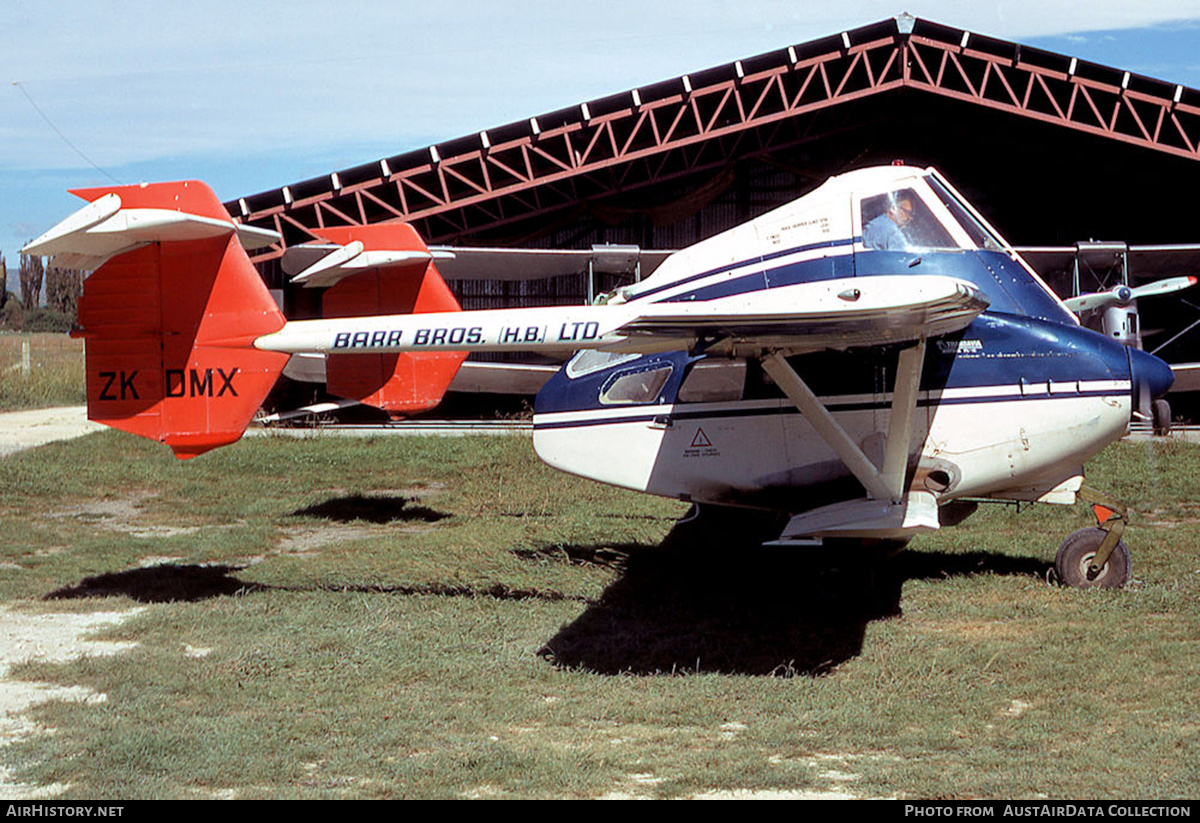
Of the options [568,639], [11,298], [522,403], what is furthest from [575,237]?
[11,298]

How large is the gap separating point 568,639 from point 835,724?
7.92 feet

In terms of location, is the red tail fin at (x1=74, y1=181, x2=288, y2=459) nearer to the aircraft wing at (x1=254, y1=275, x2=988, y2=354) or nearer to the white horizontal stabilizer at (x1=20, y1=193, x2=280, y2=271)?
the white horizontal stabilizer at (x1=20, y1=193, x2=280, y2=271)

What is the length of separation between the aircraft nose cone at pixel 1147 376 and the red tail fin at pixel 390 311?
7.26 metres

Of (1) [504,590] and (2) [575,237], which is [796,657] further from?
(2) [575,237]

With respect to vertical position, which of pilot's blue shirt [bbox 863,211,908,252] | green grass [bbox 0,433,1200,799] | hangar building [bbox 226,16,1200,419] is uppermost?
hangar building [bbox 226,16,1200,419]

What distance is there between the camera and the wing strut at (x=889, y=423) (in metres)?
7.27

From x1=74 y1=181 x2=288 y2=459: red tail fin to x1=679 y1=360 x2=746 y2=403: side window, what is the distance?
3543 millimetres

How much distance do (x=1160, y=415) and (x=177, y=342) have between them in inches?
313

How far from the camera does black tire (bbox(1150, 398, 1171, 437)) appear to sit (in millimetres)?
7879

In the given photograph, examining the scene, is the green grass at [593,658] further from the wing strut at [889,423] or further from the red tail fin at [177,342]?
the red tail fin at [177,342]

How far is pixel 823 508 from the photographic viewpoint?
26.1 ft

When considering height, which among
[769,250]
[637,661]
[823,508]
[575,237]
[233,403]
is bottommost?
[637,661]

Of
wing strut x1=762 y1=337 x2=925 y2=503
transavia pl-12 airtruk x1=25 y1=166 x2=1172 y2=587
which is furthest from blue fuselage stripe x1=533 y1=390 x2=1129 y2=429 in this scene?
wing strut x1=762 y1=337 x2=925 y2=503

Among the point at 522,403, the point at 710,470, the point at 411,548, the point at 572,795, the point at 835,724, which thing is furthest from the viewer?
the point at 522,403
